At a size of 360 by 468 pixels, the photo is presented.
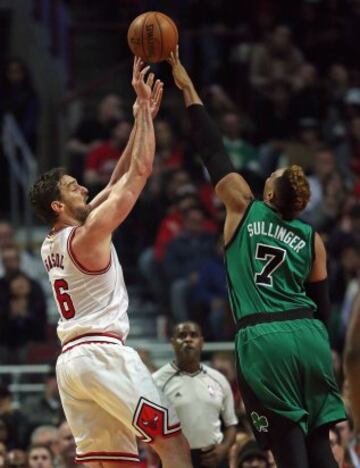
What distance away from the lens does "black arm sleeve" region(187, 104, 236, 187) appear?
795cm

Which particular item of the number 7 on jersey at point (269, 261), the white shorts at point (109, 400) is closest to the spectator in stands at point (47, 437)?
the white shorts at point (109, 400)

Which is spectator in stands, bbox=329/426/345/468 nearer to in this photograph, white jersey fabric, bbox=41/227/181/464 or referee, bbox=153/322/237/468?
referee, bbox=153/322/237/468

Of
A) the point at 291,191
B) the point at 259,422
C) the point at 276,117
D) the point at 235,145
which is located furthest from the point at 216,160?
the point at 276,117

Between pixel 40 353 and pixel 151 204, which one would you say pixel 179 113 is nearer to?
pixel 151 204

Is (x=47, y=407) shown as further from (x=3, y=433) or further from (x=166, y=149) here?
(x=166, y=149)

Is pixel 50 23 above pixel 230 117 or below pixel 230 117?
above

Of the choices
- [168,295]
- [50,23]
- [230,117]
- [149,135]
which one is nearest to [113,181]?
[149,135]

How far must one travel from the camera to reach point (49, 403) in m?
13.6

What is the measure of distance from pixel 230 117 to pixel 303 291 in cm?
962

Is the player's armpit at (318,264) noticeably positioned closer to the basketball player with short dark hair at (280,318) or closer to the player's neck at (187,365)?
the basketball player with short dark hair at (280,318)

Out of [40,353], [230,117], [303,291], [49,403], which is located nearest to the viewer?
[303,291]

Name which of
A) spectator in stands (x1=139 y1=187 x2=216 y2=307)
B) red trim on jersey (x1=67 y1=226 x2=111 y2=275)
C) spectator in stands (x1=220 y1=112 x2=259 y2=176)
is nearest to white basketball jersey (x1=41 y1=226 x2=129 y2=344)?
red trim on jersey (x1=67 y1=226 x2=111 y2=275)

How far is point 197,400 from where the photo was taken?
10.3 meters

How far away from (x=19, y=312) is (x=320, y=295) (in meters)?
7.01
